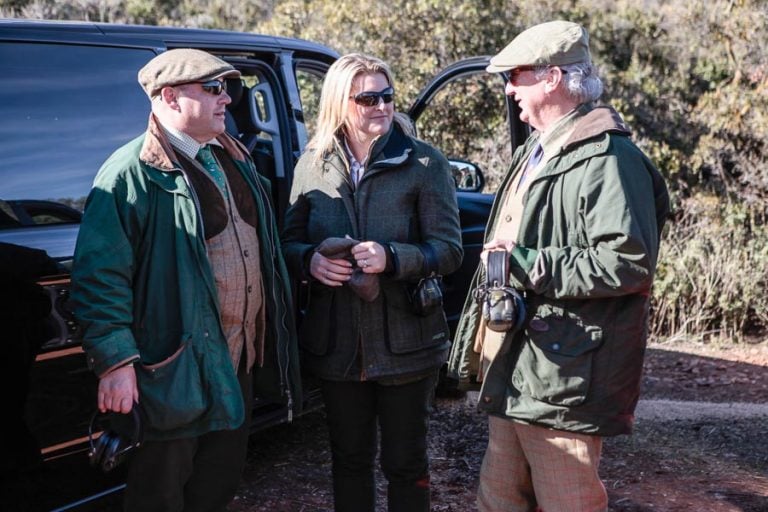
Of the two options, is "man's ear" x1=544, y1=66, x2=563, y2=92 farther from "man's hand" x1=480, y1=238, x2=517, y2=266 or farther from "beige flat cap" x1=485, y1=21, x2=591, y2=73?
"man's hand" x1=480, y1=238, x2=517, y2=266

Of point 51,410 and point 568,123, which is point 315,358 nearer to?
point 51,410

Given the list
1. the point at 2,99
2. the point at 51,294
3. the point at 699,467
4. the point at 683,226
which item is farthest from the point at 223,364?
the point at 683,226

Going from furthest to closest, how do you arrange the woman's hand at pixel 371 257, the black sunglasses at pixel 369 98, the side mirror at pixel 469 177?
1. the side mirror at pixel 469 177
2. the black sunglasses at pixel 369 98
3. the woman's hand at pixel 371 257

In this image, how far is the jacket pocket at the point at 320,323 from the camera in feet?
10.7

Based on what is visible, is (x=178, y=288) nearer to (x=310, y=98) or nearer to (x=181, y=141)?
(x=181, y=141)

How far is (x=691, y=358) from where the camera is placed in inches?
296

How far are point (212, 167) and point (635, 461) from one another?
281 cm

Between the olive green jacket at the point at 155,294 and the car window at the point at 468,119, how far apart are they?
25.1 ft

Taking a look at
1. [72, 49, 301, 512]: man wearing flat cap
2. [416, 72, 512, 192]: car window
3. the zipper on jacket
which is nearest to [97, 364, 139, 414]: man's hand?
Answer: [72, 49, 301, 512]: man wearing flat cap

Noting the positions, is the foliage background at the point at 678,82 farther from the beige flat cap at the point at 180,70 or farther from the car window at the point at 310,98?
the beige flat cap at the point at 180,70

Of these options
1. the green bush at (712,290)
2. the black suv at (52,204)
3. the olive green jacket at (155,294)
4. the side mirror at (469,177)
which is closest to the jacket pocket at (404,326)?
the olive green jacket at (155,294)

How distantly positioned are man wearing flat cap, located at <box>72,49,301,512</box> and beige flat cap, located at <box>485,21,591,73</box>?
2.81ft

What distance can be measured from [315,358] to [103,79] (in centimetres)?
125

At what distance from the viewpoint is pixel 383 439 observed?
335cm
